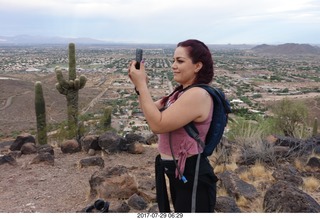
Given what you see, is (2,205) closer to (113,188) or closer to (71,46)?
(113,188)

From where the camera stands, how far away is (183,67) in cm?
259

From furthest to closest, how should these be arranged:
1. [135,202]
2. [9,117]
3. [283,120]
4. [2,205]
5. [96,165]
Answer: [9,117]
[283,120]
[96,165]
[2,205]
[135,202]

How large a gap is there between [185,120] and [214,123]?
0.93ft

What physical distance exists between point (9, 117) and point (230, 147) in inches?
1113

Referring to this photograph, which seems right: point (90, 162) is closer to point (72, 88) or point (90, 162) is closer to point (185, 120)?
point (72, 88)

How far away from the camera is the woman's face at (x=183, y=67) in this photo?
2.57 meters

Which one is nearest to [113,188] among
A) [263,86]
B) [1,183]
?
[1,183]

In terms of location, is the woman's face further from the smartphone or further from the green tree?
the green tree

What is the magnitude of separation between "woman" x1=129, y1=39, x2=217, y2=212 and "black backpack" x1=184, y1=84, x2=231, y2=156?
0.04 meters

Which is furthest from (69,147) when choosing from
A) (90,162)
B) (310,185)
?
(310,185)

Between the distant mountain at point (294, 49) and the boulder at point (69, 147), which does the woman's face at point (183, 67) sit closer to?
the boulder at point (69, 147)

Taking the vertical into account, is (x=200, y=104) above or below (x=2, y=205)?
above

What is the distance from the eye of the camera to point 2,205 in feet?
19.5

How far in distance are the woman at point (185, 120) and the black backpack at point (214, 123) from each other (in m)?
0.04
